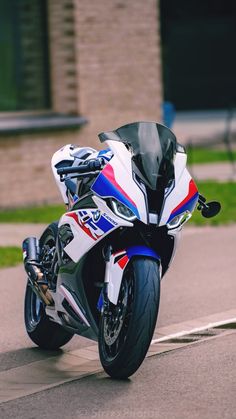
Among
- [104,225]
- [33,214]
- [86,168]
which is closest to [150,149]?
[86,168]

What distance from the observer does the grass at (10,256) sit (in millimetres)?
10742

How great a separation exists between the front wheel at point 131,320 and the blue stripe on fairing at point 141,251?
27 millimetres

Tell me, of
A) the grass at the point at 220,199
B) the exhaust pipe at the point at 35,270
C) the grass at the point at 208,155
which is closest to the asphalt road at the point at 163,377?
the exhaust pipe at the point at 35,270

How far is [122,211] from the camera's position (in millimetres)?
6238

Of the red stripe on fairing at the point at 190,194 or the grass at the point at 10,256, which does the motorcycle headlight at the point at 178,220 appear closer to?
the red stripe on fairing at the point at 190,194

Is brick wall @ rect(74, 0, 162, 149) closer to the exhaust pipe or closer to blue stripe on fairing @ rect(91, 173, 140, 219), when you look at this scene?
the exhaust pipe

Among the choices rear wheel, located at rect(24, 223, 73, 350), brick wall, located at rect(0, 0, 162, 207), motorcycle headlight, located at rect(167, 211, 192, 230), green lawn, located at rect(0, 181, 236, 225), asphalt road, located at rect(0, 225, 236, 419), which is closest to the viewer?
asphalt road, located at rect(0, 225, 236, 419)

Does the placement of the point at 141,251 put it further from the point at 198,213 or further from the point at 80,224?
the point at 198,213

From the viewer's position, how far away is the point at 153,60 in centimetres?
1730

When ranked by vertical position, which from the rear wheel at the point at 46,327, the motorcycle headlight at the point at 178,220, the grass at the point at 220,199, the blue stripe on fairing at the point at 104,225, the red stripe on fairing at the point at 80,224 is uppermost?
the blue stripe on fairing at the point at 104,225

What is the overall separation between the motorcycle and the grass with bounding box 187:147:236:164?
554 inches

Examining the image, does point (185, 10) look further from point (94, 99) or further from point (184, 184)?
point (184, 184)

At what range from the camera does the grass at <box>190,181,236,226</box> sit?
44.1 feet

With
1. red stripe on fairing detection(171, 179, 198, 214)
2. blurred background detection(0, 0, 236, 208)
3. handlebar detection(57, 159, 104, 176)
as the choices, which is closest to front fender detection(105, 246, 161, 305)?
red stripe on fairing detection(171, 179, 198, 214)
